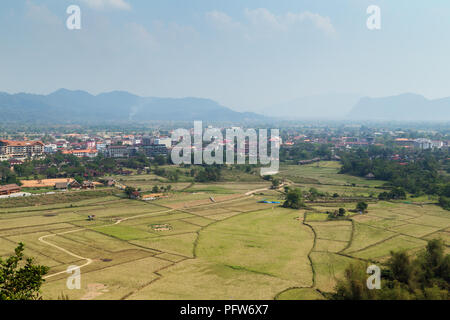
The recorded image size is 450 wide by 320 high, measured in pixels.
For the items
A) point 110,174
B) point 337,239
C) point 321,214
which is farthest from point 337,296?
point 110,174

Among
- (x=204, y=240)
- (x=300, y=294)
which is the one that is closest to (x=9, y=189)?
(x=204, y=240)

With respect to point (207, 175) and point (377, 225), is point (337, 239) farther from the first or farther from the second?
point (207, 175)

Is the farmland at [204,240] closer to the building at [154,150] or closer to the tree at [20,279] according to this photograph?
the tree at [20,279]

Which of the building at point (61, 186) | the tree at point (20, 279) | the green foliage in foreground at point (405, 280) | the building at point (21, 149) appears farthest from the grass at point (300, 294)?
the building at point (21, 149)

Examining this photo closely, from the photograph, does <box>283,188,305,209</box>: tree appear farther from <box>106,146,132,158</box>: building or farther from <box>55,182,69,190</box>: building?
<box>106,146,132,158</box>: building

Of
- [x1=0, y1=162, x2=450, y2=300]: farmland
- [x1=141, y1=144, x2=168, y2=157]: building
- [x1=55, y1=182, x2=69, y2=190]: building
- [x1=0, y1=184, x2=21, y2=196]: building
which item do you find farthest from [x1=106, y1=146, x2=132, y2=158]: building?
[x1=0, y1=162, x2=450, y2=300]: farmland

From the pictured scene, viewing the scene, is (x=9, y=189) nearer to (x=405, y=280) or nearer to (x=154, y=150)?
(x=405, y=280)
